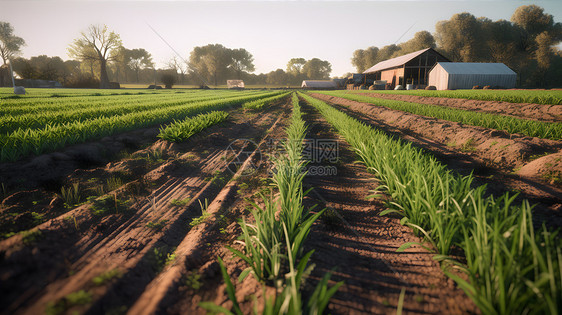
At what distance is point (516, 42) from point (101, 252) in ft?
211

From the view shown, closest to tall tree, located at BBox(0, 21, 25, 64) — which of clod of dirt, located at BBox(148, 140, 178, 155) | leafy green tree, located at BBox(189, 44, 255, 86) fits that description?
leafy green tree, located at BBox(189, 44, 255, 86)

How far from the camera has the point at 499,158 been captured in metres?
4.32

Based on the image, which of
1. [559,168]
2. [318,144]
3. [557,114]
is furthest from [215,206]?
[557,114]

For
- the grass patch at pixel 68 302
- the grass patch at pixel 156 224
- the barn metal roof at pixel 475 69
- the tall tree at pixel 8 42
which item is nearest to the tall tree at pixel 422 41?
the barn metal roof at pixel 475 69

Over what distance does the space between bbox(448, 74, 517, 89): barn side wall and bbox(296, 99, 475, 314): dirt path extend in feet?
90.1

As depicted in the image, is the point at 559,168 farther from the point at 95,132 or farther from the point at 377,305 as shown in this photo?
the point at 95,132

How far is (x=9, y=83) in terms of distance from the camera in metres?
45.9

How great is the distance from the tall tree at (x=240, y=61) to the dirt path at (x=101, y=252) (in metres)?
92.4

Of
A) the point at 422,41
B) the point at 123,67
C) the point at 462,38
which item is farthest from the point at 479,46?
the point at 123,67

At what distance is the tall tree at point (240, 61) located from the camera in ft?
289

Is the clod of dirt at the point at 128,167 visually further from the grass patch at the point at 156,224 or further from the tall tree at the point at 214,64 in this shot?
the tall tree at the point at 214,64

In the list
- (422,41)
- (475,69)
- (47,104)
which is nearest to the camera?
(47,104)

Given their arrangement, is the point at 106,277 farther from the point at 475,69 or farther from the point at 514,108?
the point at 475,69

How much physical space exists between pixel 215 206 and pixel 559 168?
16.3 ft
